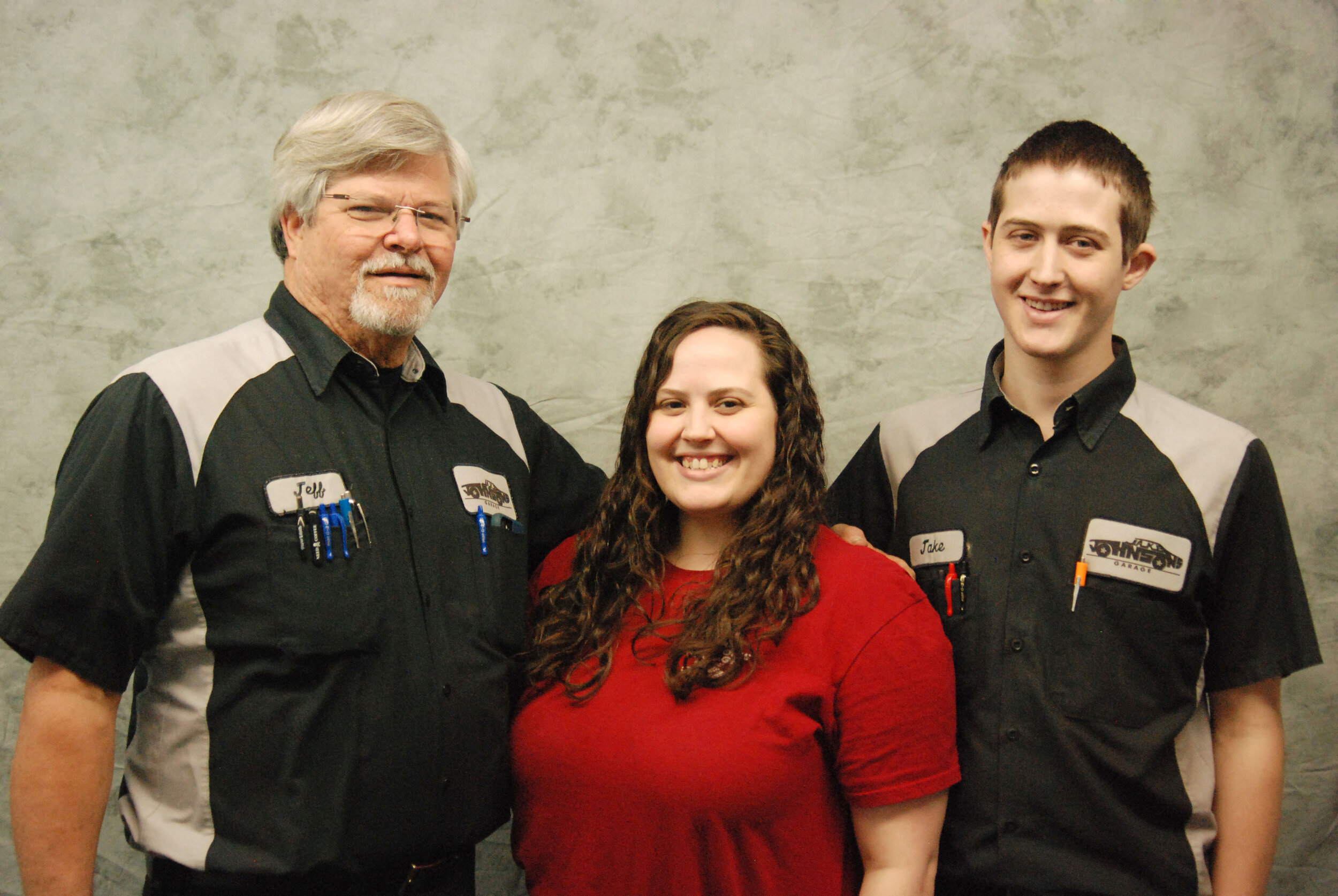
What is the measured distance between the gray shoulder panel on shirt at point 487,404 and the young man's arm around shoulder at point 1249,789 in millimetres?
1334

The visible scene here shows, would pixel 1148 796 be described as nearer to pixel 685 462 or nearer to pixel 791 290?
pixel 685 462

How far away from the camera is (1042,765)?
1.52 m

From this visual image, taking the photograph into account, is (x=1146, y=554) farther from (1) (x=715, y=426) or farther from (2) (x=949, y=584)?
(1) (x=715, y=426)

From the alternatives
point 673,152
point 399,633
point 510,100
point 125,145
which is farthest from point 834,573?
point 125,145

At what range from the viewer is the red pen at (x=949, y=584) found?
162 centimetres

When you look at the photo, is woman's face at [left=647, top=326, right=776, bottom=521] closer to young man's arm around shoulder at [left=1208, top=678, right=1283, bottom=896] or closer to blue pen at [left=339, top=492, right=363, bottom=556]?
blue pen at [left=339, top=492, right=363, bottom=556]

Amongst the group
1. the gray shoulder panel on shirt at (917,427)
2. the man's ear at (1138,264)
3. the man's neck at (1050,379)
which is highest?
the man's ear at (1138,264)

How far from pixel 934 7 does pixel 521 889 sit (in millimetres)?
2265

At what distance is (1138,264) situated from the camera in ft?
5.31

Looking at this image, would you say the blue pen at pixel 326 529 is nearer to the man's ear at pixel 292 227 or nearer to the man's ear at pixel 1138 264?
the man's ear at pixel 292 227

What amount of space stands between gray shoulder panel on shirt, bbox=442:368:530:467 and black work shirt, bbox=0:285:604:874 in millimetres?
255

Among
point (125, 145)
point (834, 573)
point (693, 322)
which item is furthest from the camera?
point (125, 145)

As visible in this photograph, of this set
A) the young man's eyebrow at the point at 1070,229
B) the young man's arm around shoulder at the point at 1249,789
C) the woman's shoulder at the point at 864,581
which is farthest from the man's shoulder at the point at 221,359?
the young man's arm around shoulder at the point at 1249,789

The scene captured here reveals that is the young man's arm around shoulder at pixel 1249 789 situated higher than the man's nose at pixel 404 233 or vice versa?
the man's nose at pixel 404 233
